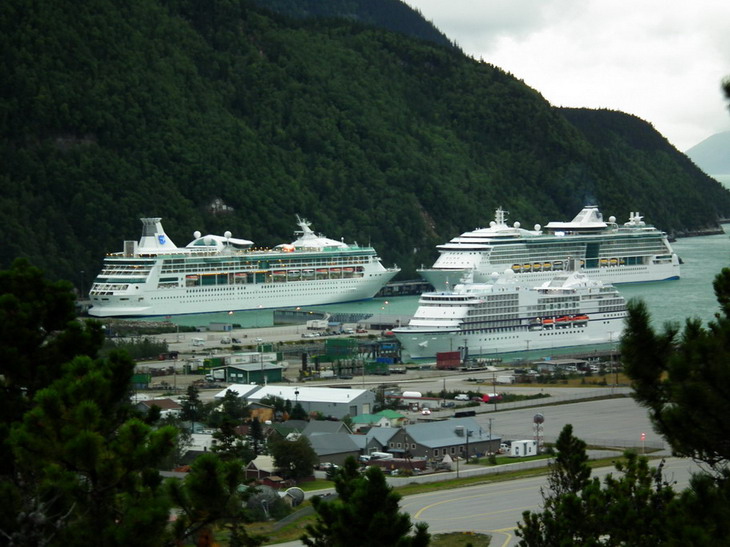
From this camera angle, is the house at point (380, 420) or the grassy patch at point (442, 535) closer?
the grassy patch at point (442, 535)

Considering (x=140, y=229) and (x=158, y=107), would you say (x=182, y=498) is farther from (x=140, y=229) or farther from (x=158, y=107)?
(x=158, y=107)

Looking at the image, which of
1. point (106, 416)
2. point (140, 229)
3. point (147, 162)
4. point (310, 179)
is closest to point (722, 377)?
point (106, 416)

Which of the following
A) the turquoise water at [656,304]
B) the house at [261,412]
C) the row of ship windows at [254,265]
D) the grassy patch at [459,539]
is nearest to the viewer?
the grassy patch at [459,539]

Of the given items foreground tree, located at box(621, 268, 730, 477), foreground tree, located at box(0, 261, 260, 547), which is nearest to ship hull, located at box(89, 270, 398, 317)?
foreground tree, located at box(0, 261, 260, 547)

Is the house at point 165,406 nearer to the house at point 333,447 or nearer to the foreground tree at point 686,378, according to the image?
the house at point 333,447

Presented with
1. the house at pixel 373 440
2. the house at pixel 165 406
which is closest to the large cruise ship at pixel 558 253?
the house at pixel 165 406

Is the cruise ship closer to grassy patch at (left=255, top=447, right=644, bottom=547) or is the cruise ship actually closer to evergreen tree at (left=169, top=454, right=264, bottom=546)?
grassy patch at (left=255, top=447, right=644, bottom=547)

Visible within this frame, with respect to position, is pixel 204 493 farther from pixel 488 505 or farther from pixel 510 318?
pixel 510 318
